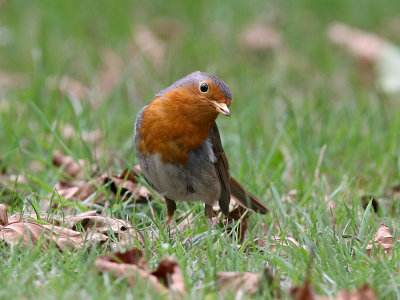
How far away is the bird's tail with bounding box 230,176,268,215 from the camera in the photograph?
4.41 meters

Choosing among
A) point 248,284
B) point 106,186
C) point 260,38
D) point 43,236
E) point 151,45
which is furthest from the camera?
point 151,45

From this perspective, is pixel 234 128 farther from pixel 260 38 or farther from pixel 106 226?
pixel 260 38

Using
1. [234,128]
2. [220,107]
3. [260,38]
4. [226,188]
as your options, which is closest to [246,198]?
[226,188]

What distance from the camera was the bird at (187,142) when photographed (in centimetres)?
421

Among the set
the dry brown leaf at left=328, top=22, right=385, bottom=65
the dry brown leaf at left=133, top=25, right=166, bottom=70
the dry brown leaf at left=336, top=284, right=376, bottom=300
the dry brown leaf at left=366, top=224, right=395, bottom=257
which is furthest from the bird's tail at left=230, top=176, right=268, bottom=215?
the dry brown leaf at left=328, top=22, right=385, bottom=65

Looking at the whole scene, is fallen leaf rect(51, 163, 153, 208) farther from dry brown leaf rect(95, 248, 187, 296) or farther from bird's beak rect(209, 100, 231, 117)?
dry brown leaf rect(95, 248, 187, 296)

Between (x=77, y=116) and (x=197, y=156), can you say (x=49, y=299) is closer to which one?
(x=197, y=156)

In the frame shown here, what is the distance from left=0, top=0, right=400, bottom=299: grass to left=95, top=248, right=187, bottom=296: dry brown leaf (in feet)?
0.14

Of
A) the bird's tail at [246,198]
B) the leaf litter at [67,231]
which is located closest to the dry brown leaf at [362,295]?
the leaf litter at [67,231]

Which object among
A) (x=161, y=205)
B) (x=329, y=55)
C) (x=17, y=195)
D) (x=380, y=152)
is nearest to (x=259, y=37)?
(x=329, y=55)

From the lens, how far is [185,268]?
3.35 meters

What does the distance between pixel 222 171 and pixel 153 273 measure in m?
1.45

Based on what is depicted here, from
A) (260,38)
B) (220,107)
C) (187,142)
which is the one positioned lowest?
(260,38)

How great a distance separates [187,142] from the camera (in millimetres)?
4262
